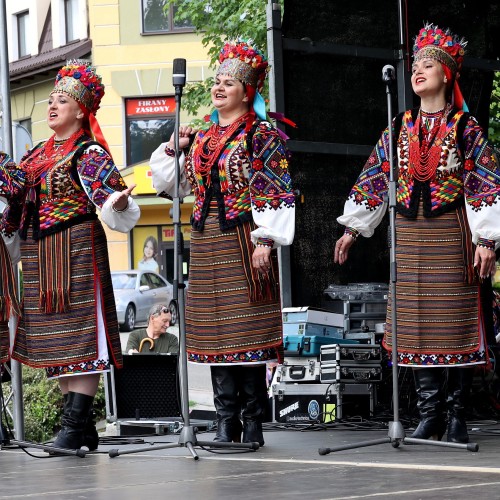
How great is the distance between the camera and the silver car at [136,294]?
22.4 metres

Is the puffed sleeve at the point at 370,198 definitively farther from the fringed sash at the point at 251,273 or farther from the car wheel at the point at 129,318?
the car wheel at the point at 129,318

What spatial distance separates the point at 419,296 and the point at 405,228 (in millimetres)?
332

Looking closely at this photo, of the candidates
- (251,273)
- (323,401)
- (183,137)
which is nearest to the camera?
(251,273)

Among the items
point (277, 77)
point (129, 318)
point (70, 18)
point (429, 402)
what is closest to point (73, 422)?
point (429, 402)

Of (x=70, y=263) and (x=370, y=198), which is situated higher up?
(x=370, y=198)

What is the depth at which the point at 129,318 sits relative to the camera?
22484 mm

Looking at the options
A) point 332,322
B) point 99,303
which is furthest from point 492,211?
point 332,322

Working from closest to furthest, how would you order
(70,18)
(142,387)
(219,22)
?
(142,387)
(219,22)
(70,18)

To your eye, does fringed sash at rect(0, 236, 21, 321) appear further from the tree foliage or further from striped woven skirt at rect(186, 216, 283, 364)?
the tree foliage

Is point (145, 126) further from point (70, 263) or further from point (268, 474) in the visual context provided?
point (268, 474)

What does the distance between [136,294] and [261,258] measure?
1694cm

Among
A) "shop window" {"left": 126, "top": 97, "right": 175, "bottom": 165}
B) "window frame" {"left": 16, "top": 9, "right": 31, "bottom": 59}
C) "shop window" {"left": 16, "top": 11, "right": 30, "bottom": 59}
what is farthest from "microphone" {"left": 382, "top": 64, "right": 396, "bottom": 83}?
"shop window" {"left": 16, "top": 11, "right": 30, "bottom": 59}

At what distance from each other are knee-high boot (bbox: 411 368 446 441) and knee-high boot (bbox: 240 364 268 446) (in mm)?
735

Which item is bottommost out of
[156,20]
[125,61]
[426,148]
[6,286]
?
[6,286]
